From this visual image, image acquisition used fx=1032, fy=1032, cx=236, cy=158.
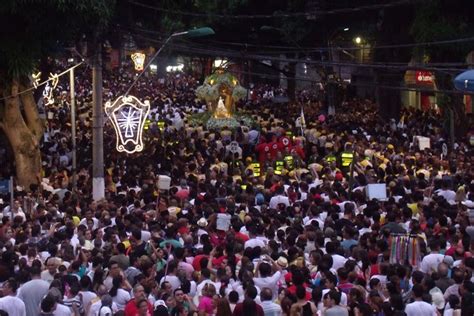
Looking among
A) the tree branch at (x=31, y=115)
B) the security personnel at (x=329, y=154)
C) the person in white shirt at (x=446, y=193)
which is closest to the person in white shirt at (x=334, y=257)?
the person in white shirt at (x=446, y=193)

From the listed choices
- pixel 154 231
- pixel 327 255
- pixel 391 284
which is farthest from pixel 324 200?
pixel 391 284

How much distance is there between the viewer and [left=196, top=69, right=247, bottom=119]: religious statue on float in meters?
38.4

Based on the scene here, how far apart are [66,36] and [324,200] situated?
7.25m

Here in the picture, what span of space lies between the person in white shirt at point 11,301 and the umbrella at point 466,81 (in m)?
6.90

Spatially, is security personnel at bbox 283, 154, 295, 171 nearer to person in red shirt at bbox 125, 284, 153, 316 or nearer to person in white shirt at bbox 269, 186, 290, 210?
person in white shirt at bbox 269, 186, 290, 210

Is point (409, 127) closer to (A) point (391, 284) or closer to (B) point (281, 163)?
(B) point (281, 163)

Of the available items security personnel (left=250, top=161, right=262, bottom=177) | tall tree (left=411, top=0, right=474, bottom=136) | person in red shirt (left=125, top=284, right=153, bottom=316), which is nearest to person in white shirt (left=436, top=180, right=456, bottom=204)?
security personnel (left=250, top=161, right=262, bottom=177)

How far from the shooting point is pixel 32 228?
1567 cm

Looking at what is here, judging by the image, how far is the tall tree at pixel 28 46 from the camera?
2078 centimetres

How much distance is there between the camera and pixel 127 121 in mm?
21000

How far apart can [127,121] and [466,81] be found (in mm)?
8312

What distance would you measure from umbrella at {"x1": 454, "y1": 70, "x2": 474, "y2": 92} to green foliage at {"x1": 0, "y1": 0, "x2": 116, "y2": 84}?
27.8ft

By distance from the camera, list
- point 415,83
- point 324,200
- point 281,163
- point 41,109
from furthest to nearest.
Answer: point 415,83, point 41,109, point 281,163, point 324,200

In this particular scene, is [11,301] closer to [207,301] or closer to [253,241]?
[207,301]
